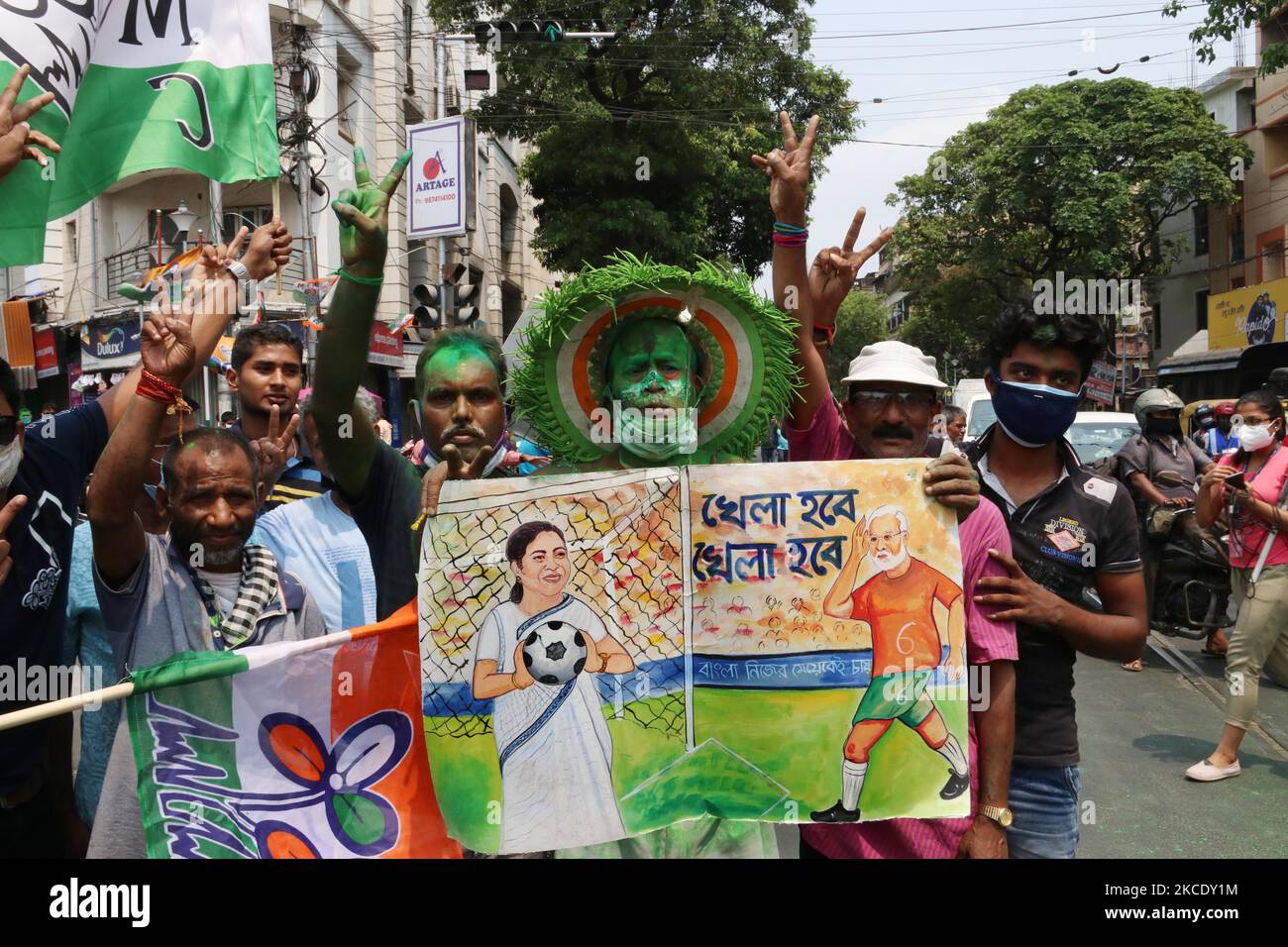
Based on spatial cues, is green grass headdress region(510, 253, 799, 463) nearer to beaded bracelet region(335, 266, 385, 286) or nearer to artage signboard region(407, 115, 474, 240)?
beaded bracelet region(335, 266, 385, 286)

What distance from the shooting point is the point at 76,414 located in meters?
3.00

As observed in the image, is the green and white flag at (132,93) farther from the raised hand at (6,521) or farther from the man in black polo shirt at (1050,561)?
the man in black polo shirt at (1050,561)

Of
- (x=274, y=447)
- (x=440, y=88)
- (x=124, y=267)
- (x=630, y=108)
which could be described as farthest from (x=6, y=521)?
(x=440, y=88)

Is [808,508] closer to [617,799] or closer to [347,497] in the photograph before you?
[617,799]

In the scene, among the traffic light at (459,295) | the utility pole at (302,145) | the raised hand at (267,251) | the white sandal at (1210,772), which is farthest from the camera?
the utility pole at (302,145)

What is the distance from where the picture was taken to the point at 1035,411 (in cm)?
281

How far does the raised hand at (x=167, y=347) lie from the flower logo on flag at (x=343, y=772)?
90 cm

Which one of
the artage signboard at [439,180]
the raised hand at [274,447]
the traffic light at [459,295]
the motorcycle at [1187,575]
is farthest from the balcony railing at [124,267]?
the motorcycle at [1187,575]

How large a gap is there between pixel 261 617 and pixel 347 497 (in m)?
0.44

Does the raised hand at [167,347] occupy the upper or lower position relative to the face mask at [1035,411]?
upper

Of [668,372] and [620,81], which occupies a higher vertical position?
[620,81]

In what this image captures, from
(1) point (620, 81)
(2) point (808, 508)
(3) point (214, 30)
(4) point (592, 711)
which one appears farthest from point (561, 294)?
(1) point (620, 81)

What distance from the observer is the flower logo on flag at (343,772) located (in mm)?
2611

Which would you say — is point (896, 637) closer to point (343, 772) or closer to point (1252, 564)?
point (343, 772)
